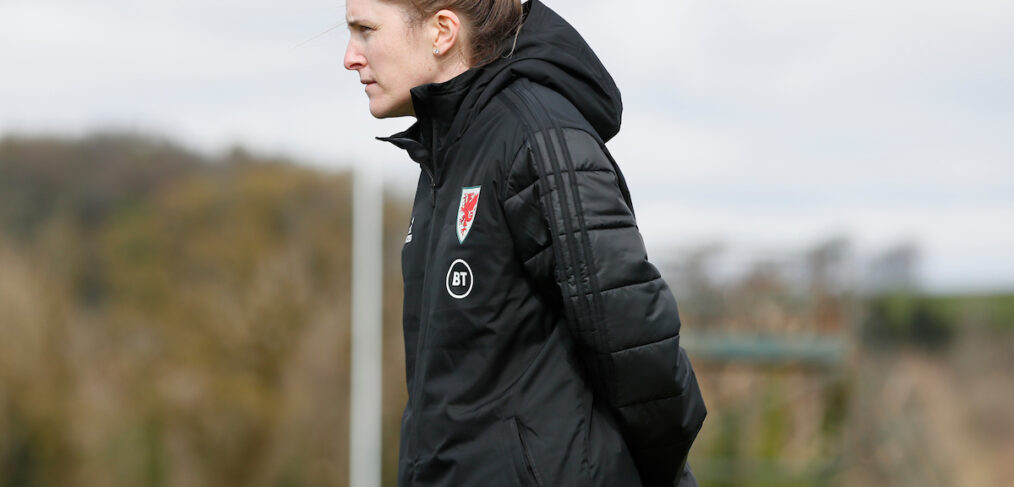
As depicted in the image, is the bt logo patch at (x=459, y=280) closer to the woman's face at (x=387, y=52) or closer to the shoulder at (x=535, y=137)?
the shoulder at (x=535, y=137)

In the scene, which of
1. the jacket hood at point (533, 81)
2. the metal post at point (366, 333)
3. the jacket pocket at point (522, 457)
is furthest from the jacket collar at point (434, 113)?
the metal post at point (366, 333)

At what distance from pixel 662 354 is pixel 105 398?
352 inches

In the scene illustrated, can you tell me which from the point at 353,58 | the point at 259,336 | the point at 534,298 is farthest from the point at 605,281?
the point at 259,336

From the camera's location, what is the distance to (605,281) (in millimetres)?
1197

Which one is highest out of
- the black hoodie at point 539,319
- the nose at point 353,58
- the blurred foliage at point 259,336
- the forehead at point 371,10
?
the forehead at point 371,10

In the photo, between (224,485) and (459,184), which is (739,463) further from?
(459,184)

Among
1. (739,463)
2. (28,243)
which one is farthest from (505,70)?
(28,243)

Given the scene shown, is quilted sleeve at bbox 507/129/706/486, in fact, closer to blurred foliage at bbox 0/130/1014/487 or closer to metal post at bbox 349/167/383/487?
blurred foliage at bbox 0/130/1014/487

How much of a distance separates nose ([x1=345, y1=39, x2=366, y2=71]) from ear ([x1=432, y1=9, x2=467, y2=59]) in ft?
0.31

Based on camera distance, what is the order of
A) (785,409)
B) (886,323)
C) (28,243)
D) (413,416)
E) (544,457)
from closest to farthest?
(544,457) < (413,416) < (886,323) < (785,409) < (28,243)

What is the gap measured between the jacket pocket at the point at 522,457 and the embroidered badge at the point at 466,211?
0.71 feet

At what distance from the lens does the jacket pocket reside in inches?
47.4

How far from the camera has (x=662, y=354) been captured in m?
1.21

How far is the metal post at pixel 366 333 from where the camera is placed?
9281 millimetres
